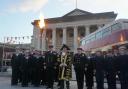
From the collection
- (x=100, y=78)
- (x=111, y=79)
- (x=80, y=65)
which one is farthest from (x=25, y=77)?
(x=111, y=79)

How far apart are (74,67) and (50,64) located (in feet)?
4.08

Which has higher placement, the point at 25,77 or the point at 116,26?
the point at 116,26

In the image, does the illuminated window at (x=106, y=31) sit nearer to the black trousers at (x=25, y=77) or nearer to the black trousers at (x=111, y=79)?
the black trousers at (x=25, y=77)

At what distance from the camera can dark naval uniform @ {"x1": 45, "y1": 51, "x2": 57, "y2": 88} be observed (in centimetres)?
1279

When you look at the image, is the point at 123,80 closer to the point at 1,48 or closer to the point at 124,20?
the point at 124,20

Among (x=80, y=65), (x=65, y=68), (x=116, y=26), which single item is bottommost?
(x=65, y=68)

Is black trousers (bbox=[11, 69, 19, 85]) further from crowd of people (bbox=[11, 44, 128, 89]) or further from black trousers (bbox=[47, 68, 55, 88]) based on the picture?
black trousers (bbox=[47, 68, 55, 88])

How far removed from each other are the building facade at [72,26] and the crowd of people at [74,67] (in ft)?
173

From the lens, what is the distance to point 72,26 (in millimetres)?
74750

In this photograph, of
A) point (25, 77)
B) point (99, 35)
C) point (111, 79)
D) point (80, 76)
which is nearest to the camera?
point (111, 79)

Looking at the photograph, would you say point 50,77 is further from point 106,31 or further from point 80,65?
point 106,31

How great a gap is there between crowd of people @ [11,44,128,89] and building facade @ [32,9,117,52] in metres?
52.7

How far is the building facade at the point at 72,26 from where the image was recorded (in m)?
69.7

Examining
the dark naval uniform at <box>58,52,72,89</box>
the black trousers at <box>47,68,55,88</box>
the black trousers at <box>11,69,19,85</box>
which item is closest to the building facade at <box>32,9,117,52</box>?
the black trousers at <box>11,69,19,85</box>
